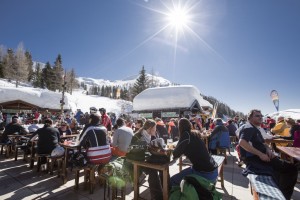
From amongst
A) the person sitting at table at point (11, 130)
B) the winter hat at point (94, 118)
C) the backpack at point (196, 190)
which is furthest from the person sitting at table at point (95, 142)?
the person sitting at table at point (11, 130)

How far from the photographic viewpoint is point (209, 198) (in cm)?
266

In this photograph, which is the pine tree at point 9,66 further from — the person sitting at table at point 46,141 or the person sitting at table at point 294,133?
the person sitting at table at point 294,133

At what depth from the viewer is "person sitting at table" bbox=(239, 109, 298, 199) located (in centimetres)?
334

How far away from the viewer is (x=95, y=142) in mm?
4223

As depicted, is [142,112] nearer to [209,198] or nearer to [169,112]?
[169,112]

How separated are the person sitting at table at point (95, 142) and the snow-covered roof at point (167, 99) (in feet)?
71.9

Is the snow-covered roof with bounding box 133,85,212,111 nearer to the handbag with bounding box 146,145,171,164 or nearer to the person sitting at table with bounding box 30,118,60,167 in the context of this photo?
the person sitting at table with bounding box 30,118,60,167

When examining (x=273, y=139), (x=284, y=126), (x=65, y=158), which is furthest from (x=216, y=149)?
(x=65, y=158)

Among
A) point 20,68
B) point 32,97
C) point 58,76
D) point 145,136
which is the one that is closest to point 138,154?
point 145,136

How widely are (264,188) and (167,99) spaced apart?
988 inches

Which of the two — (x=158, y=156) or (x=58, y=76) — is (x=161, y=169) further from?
(x=58, y=76)

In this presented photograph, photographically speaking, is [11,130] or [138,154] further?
[11,130]

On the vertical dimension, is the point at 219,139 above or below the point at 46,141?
below

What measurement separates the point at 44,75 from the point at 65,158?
65917 millimetres
